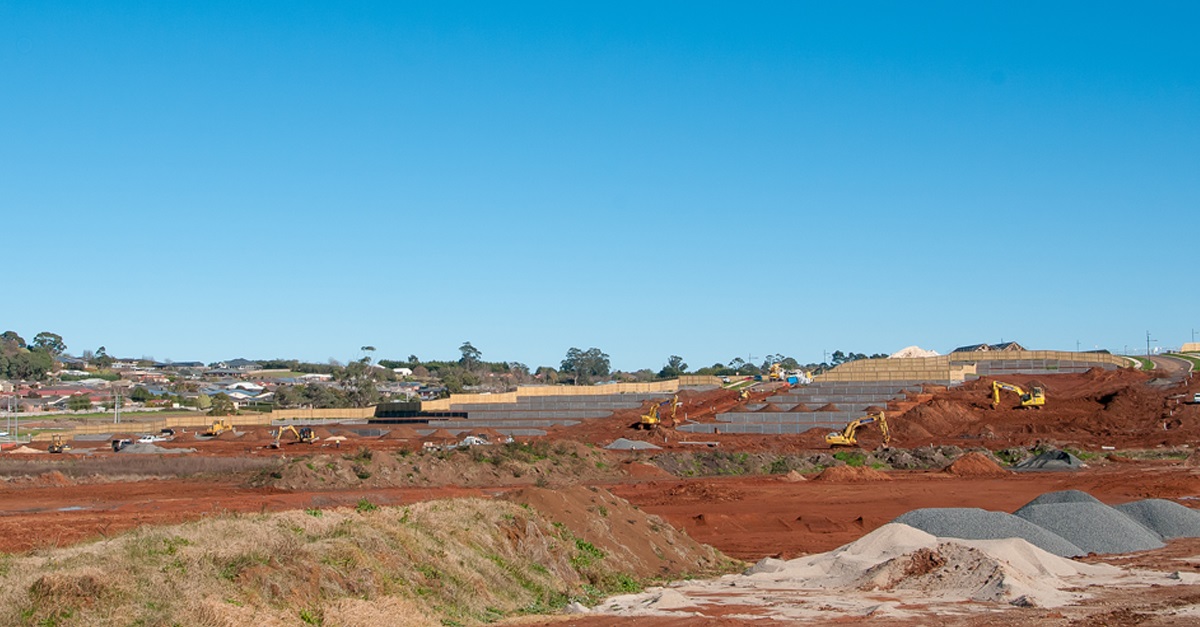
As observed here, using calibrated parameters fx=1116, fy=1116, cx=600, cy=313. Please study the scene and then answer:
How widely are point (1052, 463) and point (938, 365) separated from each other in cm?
7482

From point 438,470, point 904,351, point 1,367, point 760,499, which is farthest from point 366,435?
point 1,367

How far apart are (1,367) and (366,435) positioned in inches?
4818

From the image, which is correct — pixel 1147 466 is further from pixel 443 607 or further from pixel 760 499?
pixel 443 607

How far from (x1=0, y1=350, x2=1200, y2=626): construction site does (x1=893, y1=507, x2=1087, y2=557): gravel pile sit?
0.23 ft

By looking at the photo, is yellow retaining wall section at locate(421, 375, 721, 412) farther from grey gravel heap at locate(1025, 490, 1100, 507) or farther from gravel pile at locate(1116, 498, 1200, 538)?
gravel pile at locate(1116, 498, 1200, 538)

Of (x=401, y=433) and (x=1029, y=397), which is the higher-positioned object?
(x=1029, y=397)

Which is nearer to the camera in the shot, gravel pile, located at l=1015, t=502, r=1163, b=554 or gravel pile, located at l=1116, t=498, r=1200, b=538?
gravel pile, located at l=1015, t=502, r=1163, b=554

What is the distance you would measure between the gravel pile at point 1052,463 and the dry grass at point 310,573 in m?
34.9

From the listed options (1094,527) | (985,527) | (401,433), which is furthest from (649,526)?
(401,433)

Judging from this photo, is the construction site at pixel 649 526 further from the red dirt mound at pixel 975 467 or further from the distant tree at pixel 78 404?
the distant tree at pixel 78 404

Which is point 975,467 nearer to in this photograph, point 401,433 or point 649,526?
point 649,526

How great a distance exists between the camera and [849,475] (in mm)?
47125

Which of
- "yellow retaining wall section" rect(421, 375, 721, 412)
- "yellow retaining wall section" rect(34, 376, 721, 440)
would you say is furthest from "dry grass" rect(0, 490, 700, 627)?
"yellow retaining wall section" rect(421, 375, 721, 412)

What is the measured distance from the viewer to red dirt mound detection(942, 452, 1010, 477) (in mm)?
49312
